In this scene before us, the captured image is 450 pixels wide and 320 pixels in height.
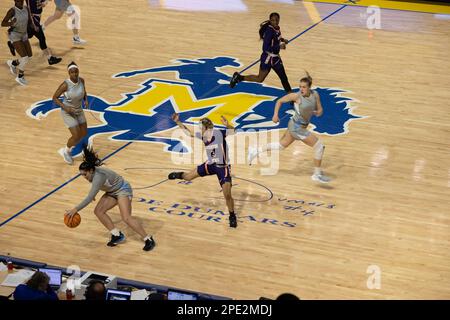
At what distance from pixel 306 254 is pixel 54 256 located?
11.6 ft

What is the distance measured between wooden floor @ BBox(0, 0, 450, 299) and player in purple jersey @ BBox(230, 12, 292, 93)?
1126 mm

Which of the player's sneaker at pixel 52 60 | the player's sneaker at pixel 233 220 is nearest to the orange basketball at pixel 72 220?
the player's sneaker at pixel 233 220

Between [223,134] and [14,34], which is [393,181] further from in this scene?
[14,34]

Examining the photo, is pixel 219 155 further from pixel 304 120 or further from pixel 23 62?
pixel 23 62

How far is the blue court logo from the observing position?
15.9m

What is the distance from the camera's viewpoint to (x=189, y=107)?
55.7ft

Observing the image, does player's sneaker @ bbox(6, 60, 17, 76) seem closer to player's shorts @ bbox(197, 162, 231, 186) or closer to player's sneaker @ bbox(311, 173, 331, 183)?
player's shorts @ bbox(197, 162, 231, 186)

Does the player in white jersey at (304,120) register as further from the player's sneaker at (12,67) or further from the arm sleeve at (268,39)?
the player's sneaker at (12,67)

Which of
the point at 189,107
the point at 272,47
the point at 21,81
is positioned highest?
the point at 272,47

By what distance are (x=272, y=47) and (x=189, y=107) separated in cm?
211

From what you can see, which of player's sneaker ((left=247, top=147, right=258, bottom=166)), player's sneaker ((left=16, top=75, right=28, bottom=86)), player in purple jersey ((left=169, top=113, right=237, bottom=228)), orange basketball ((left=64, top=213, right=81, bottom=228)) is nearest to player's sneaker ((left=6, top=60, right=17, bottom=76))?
player's sneaker ((left=16, top=75, right=28, bottom=86))

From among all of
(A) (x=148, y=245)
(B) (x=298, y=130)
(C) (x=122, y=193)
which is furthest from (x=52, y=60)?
(A) (x=148, y=245)

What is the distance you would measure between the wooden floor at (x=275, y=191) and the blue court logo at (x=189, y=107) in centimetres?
21
